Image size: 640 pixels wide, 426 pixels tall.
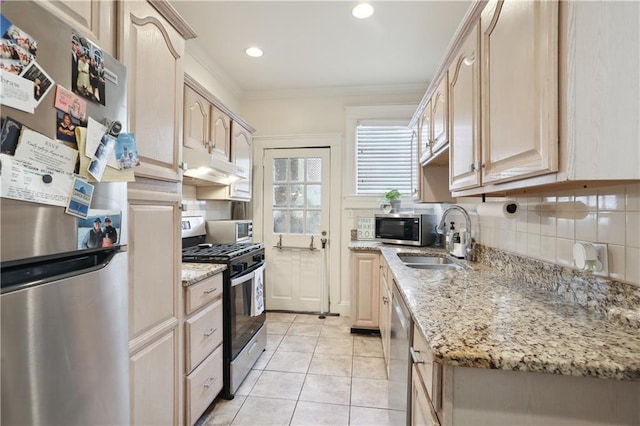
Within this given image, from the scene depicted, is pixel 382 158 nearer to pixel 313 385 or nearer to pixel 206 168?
pixel 206 168

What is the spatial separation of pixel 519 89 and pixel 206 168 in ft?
6.26

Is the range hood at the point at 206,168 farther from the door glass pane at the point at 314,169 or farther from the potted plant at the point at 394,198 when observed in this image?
the potted plant at the point at 394,198

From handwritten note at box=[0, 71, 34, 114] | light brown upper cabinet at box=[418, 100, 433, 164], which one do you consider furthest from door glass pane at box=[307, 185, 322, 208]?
handwritten note at box=[0, 71, 34, 114]

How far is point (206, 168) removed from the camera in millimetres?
2154

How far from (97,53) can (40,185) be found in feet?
1.45

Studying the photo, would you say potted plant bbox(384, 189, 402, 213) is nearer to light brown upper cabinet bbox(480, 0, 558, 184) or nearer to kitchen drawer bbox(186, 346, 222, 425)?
light brown upper cabinet bbox(480, 0, 558, 184)

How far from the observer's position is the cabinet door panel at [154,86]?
1.11m

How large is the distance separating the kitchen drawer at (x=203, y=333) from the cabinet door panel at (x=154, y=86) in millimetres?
795

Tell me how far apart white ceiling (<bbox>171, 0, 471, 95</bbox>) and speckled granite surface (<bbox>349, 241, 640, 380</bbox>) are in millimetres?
1955

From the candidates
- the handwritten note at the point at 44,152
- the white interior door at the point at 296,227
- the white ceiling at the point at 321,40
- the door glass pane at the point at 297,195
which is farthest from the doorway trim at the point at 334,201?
the handwritten note at the point at 44,152

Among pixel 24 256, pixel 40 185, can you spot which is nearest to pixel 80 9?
pixel 40 185

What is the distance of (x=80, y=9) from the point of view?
87 cm

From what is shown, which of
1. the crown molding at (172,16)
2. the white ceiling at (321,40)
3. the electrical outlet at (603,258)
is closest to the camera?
the electrical outlet at (603,258)

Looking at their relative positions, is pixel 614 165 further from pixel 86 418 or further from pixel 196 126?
pixel 196 126
